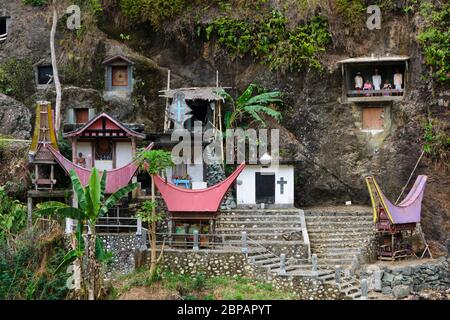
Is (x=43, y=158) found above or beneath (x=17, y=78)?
beneath

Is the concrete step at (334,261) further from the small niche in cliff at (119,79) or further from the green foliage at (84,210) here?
the small niche in cliff at (119,79)

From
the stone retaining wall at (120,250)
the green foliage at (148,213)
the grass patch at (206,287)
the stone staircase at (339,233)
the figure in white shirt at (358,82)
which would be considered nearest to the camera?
the grass patch at (206,287)

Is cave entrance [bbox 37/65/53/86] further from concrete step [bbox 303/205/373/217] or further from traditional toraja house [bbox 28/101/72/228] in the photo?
concrete step [bbox 303/205/373/217]

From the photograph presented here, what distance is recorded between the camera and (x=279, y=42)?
3184 cm

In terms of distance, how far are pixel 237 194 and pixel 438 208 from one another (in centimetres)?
774

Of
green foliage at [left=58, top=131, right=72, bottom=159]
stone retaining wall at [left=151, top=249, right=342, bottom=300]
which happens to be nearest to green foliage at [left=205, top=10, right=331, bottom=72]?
green foliage at [left=58, top=131, right=72, bottom=159]

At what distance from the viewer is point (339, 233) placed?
90.6 ft

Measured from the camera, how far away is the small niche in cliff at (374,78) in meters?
30.9

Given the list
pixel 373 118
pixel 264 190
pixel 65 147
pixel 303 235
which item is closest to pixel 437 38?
pixel 373 118

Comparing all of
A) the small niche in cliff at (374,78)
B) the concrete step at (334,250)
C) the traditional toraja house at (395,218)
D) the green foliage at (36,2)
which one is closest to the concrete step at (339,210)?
the traditional toraja house at (395,218)

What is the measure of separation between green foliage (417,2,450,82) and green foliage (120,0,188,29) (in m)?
10.3

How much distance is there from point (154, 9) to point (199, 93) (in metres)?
4.64

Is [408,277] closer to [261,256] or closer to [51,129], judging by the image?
[261,256]

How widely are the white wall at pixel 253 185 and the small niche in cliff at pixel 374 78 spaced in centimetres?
436
